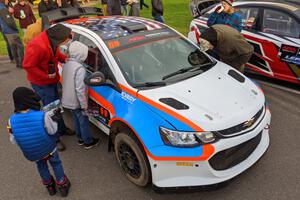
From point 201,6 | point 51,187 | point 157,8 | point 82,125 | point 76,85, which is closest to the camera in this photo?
point 51,187

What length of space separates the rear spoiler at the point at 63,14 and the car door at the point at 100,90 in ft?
4.08

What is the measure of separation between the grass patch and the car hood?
21.0 ft

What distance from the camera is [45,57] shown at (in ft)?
12.9

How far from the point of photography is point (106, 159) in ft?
13.5

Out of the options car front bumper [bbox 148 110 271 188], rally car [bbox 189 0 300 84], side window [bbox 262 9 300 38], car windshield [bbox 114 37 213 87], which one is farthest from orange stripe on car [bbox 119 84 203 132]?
side window [bbox 262 9 300 38]

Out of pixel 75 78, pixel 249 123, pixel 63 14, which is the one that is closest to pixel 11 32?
pixel 63 14

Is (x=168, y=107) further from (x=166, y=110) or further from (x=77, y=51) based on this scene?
(x=77, y=51)

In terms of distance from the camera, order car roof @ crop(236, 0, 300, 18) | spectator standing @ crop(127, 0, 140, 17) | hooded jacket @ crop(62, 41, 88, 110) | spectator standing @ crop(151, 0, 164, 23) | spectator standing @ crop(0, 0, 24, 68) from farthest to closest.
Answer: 1. spectator standing @ crop(127, 0, 140, 17)
2. spectator standing @ crop(151, 0, 164, 23)
3. spectator standing @ crop(0, 0, 24, 68)
4. car roof @ crop(236, 0, 300, 18)
5. hooded jacket @ crop(62, 41, 88, 110)

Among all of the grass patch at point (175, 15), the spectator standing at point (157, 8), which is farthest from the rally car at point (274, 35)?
the grass patch at point (175, 15)

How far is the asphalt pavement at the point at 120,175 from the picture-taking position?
3.39m

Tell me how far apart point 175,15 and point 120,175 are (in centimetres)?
996

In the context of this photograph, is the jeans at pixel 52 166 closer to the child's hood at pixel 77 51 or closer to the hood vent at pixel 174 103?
the child's hood at pixel 77 51

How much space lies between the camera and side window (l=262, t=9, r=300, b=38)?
17.3 feet

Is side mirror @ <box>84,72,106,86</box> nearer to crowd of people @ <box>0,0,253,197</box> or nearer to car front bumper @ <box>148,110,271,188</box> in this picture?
crowd of people @ <box>0,0,253,197</box>
